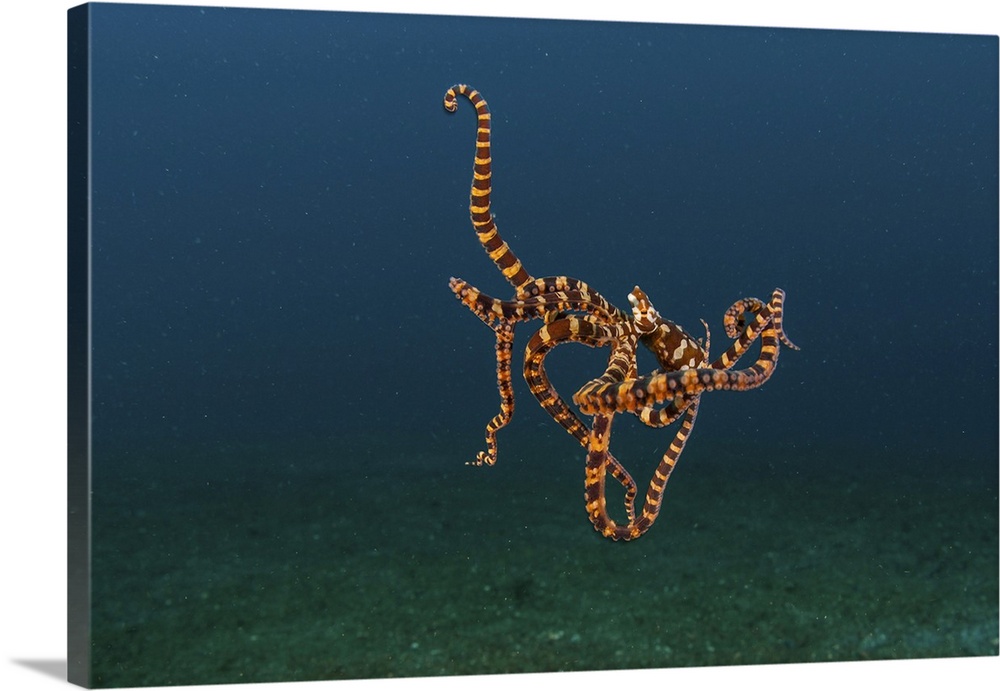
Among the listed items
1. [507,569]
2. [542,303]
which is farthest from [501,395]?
[507,569]

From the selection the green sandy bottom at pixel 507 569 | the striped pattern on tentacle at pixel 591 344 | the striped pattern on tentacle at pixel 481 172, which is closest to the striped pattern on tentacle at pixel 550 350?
the striped pattern on tentacle at pixel 591 344

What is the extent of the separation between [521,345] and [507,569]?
103cm

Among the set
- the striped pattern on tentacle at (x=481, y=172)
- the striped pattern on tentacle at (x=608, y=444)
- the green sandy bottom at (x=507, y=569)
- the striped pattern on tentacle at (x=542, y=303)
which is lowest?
the green sandy bottom at (x=507, y=569)

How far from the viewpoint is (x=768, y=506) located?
882 cm

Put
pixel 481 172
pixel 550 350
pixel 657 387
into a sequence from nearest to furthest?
pixel 657 387 < pixel 481 172 < pixel 550 350

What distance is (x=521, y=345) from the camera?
8531mm

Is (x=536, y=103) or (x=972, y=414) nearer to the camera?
(x=536, y=103)

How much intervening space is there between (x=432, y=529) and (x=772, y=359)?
1.79 meters

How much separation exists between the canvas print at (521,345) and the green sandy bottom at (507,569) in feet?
0.05

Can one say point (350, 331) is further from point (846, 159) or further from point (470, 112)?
point (846, 159)

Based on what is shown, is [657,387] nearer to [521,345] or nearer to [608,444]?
[608,444]

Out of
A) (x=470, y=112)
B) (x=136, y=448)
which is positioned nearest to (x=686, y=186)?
(x=470, y=112)

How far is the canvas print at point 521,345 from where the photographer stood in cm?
812

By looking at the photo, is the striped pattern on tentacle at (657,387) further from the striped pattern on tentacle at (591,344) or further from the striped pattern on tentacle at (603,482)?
the striped pattern on tentacle at (603,482)
